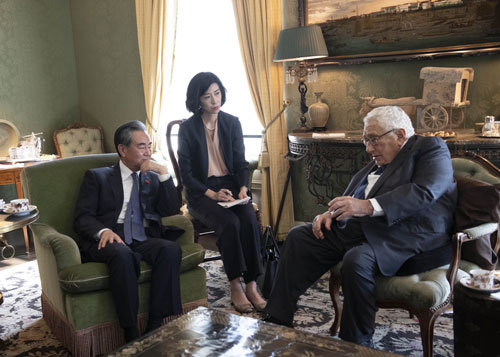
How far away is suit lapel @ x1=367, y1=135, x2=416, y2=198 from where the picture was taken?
2736 mm

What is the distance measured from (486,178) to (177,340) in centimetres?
189

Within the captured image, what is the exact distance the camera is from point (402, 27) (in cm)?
393

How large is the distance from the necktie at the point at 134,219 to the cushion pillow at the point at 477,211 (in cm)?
175

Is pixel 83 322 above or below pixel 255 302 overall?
above

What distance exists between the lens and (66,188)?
10.6 feet

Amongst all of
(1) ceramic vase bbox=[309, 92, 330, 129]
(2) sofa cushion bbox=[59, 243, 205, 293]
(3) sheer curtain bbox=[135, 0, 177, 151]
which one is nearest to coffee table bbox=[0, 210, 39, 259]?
(2) sofa cushion bbox=[59, 243, 205, 293]

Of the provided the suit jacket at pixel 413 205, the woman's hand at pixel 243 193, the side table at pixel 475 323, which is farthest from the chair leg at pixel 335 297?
the woman's hand at pixel 243 193

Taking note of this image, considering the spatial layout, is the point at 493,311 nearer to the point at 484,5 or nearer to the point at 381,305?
the point at 381,305

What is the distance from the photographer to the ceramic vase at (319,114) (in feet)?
14.1

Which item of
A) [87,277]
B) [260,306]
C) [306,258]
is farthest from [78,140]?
[306,258]

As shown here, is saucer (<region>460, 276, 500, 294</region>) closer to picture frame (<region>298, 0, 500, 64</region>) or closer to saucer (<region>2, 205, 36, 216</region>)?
picture frame (<region>298, 0, 500, 64</region>)

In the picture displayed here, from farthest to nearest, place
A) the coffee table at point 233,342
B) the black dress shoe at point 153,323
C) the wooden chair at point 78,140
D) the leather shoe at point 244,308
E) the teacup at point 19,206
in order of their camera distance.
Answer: the wooden chair at point 78,140 < the leather shoe at point 244,308 < the teacup at point 19,206 < the black dress shoe at point 153,323 < the coffee table at point 233,342

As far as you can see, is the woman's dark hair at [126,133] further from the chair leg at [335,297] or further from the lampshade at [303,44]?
the lampshade at [303,44]

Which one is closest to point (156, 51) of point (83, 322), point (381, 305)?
point (83, 322)
